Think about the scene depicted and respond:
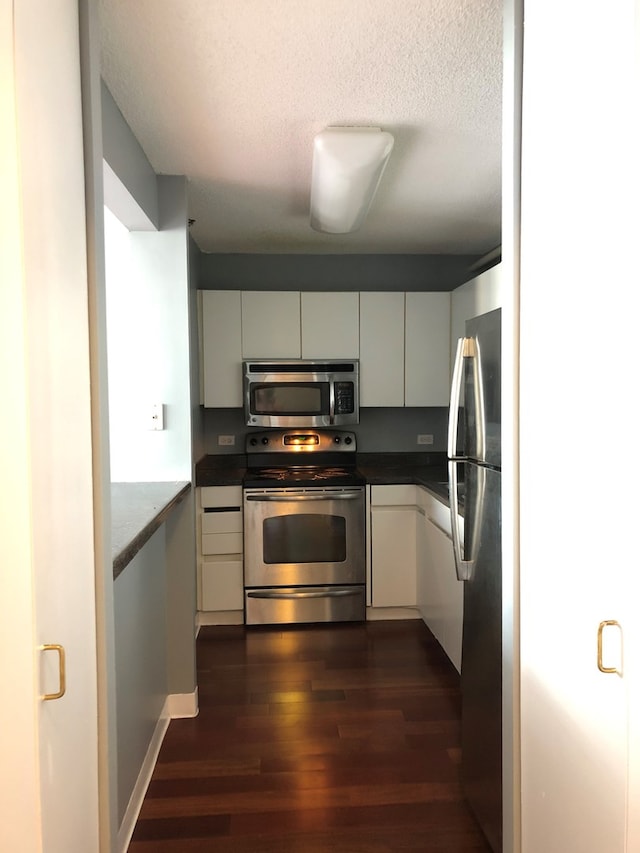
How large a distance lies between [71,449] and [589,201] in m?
0.98

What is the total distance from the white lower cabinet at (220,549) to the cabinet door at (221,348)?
0.66 metres

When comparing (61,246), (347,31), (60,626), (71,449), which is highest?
(347,31)

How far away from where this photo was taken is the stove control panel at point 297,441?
4250mm

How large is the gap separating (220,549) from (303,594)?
572mm

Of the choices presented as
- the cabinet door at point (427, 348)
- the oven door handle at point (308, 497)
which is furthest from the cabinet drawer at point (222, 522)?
the cabinet door at point (427, 348)

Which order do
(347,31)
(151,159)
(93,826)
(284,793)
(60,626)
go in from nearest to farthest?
(60,626), (93,826), (347,31), (284,793), (151,159)

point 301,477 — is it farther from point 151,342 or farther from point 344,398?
point 151,342

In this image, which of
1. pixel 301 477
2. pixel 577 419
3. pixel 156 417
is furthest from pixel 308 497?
pixel 577 419

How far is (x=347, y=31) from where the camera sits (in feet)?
5.33

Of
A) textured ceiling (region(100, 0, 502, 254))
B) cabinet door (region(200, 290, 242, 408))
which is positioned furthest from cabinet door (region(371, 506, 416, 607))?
textured ceiling (region(100, 0, 502, 254))

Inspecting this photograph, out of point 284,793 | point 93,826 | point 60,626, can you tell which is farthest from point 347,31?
point 284,793

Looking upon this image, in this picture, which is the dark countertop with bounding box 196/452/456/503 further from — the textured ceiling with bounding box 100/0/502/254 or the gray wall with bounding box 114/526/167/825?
the textured ceiling with bounding box 100/0/502/254

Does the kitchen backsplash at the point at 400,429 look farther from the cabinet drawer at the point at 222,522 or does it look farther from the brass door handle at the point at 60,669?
the brass door handle at the point at 60,669

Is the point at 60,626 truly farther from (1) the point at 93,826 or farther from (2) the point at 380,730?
(2) the point at 380,730
